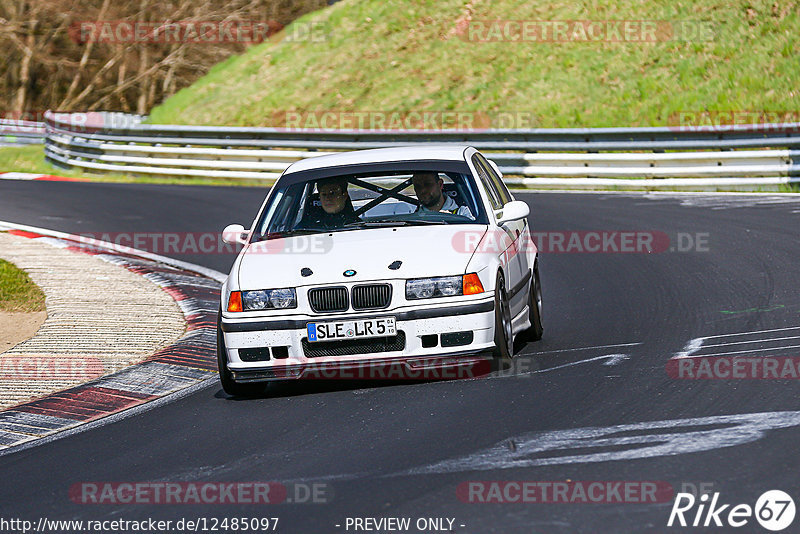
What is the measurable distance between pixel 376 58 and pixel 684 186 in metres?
16.8

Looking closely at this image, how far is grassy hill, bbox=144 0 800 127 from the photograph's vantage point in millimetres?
28672

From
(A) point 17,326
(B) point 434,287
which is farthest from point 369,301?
(A) point 17,326

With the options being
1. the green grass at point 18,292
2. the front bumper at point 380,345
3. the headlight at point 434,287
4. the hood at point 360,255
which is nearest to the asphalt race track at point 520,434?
the front bumper at point 380,345

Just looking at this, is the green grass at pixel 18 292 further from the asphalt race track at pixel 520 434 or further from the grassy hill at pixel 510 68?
the grassy hill at pixel 510 68

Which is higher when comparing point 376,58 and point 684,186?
point 376,58

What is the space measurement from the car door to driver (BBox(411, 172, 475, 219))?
1.05ft

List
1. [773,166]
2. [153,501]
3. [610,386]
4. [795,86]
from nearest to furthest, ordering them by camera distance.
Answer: [153,501] < [610,386] < [773,166] < [795,86]

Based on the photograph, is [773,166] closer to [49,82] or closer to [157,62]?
[157,62]

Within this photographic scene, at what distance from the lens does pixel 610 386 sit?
7531mm

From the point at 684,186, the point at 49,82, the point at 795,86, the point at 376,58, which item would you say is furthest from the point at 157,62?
the point at 684,186

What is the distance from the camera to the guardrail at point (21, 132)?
137 feet

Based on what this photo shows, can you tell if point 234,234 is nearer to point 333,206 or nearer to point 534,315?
point 333,206

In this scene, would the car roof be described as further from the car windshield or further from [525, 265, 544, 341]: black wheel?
[525, 265, 544, 341]: black wheel

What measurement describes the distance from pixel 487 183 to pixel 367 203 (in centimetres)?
95
